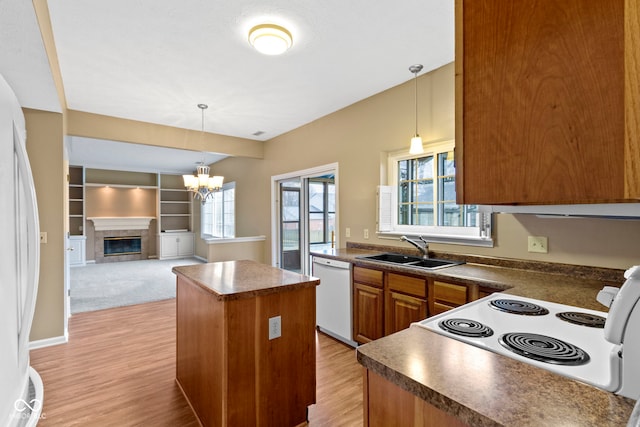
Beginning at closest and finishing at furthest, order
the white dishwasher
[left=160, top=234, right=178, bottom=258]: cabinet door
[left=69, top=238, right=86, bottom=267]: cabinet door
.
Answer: the white dishwasher, [left=69, top=238, right=86, bottom=267]: cabinet door, [left=160, top=234, right=178, bottom=258]: cabinet door

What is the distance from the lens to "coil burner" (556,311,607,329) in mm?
1131

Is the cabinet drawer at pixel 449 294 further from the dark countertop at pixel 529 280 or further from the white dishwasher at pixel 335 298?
the white dishwasher at pixel 335 298

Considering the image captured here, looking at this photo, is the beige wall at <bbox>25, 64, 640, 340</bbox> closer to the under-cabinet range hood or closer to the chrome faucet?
the chrome faucet

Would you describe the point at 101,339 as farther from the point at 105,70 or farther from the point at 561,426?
the point at 561,426

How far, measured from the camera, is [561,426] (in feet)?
2.03

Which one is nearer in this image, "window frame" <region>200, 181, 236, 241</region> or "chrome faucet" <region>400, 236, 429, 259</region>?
"chrome faucet" <region>400, 236, 429, 259</region>

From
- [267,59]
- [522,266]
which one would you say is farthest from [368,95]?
[522,266]

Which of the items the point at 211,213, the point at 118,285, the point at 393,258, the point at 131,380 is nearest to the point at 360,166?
the point at 393,258

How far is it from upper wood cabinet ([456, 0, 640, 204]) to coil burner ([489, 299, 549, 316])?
785mm

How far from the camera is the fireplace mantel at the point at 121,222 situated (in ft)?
26.6

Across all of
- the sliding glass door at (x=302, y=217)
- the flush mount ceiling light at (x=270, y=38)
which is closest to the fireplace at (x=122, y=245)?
the sliding glass door at (x=302, y=217)

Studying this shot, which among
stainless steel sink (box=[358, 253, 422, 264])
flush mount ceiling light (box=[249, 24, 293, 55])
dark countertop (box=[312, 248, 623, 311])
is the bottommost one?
stainless steel sink (box=[358, 253, 422, 264])

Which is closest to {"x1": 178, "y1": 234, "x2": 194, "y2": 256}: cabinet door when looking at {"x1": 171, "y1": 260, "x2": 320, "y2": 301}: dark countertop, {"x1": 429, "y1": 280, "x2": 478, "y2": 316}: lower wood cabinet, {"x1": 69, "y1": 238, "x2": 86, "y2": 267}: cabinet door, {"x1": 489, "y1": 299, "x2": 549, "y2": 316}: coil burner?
{"x1": 69, "y1": 238, "x2": 86, "y2": 267}: cabinet door

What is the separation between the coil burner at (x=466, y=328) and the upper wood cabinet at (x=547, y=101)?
52 centimetres
